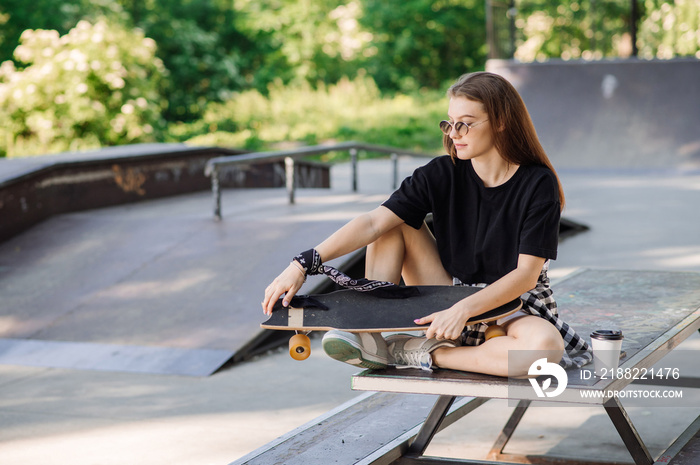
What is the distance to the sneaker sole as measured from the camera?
8.17ft

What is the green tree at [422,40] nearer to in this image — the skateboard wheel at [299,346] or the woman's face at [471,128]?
the woman's face at [471,128]

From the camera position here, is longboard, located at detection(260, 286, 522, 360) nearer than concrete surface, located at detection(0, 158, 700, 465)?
Yes

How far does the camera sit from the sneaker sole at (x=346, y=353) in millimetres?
2490

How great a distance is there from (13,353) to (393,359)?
11.3 ft

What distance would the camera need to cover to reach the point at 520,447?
3.76 meters

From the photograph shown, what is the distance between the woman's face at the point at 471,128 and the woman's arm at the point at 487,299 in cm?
38

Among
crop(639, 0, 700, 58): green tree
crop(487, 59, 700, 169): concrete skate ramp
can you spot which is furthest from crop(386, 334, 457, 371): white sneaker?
crop(639, 0, 700, 58): green tree

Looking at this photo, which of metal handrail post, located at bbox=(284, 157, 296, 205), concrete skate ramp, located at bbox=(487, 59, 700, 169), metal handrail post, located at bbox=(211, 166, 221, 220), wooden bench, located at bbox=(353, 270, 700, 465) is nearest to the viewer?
wooden bench, located at bbox=(353, 270, 700, 465)

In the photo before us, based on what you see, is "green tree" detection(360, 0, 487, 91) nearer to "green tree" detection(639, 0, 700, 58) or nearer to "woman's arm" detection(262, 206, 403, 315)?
"green tree" detection(639, 0, 700, 58)

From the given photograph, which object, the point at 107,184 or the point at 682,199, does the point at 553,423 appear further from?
the point at 682,199

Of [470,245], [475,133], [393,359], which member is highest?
[475,133]

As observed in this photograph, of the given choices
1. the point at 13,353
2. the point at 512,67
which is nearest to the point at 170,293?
the point at 13,353

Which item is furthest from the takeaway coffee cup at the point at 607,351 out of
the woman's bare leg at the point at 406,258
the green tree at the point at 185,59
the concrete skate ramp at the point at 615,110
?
the green tree at the point at 185,59

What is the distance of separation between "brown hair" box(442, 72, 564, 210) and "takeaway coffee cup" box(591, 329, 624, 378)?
1.51 ft
